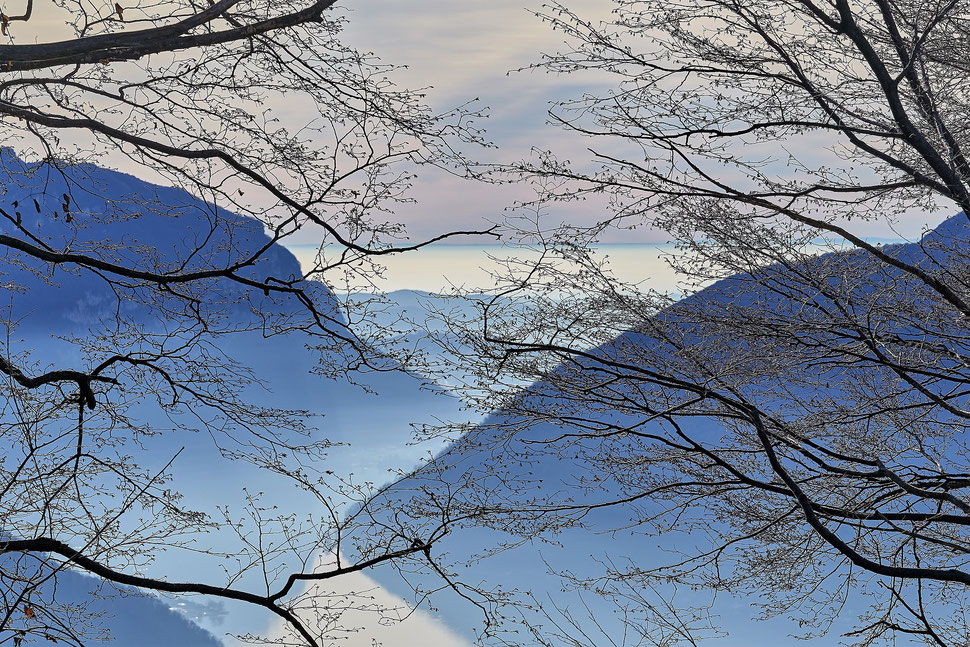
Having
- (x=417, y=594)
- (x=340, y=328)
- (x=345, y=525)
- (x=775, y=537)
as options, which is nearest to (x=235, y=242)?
(x=340, y=328)

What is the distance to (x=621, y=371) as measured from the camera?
5062 mm

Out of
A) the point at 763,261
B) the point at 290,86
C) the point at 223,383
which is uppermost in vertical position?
the point at 290,86

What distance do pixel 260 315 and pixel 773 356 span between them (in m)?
3.52

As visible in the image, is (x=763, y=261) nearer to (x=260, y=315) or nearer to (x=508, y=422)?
(x=508, y=422)

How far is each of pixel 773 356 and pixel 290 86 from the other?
377 cm

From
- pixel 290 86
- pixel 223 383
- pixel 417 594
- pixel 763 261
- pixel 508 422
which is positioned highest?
pixel 290 86

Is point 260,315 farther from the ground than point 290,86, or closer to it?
closer to it

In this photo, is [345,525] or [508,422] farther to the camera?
[508,422]

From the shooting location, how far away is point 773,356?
5.33m

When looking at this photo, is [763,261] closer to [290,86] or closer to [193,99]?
[290,86]

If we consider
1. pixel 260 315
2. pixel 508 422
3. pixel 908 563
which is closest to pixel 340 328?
pixel 260 315

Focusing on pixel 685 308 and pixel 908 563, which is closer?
pixel 685 308

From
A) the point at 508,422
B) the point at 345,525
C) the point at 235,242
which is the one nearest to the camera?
the point at 345,525

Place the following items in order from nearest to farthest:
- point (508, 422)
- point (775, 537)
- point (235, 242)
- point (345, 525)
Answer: point (345, 525) → point (235, 242) → point (508, 422) → point (775, 537)
